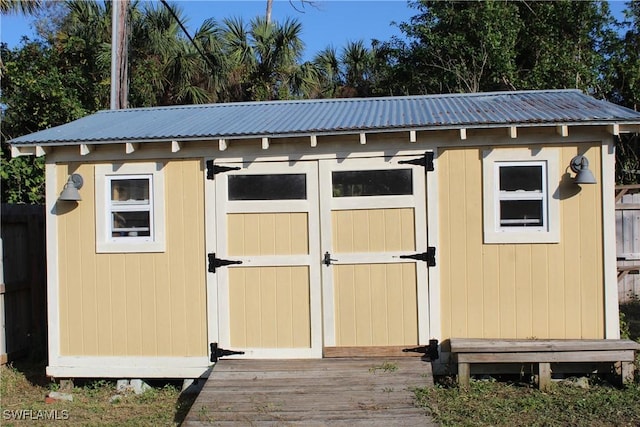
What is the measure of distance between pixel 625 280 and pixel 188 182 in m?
7.15

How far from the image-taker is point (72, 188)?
6.01 meters

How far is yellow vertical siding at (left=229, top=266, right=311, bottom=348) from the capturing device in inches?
235

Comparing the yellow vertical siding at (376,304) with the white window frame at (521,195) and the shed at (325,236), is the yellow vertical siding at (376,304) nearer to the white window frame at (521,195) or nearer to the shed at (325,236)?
the shed at (325,236)

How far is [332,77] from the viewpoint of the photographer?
15047 mm

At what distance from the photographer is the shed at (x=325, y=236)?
573 cm

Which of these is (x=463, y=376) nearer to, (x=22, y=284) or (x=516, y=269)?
(x=516, y=269)

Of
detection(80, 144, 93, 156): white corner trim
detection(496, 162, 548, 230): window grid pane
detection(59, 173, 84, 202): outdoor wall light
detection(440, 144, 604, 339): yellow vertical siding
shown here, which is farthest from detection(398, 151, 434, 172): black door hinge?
detection(59, 173, 84, 202): outdoor wall light

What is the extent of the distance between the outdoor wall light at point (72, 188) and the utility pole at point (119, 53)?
3615mm

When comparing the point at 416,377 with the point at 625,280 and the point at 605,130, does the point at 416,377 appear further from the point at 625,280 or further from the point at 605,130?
the point at 625,280

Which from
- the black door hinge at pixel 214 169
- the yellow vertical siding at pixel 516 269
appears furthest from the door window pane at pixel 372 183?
the black door hinge at pixel 214 169

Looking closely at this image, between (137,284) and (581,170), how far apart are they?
4554 millimetres

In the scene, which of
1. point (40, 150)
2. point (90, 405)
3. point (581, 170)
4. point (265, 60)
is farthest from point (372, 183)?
point (265, 60)

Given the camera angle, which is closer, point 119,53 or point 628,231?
point 628,231

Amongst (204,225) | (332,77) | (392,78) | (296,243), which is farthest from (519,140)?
(332,77)
